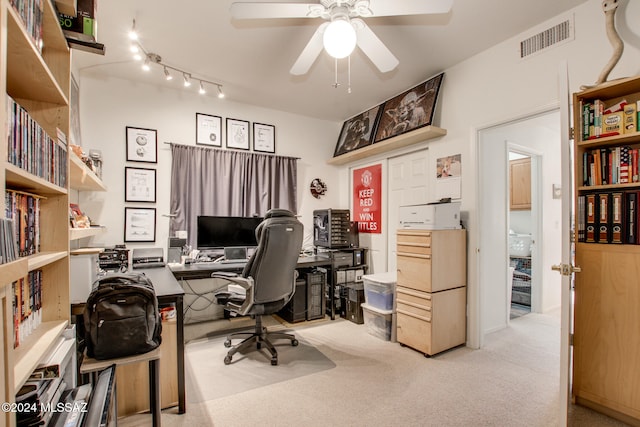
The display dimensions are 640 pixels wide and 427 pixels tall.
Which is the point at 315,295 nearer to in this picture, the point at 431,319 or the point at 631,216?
the point at 431,319

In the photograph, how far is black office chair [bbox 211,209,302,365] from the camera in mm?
2391

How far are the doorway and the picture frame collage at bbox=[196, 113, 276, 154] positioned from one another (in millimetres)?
2548

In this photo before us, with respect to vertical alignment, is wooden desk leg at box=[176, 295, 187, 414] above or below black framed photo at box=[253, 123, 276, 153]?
below

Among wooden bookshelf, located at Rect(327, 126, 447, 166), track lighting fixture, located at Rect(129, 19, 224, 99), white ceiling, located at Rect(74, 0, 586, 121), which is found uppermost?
white ceiling, located at Rect(74, 0, 586, 121)

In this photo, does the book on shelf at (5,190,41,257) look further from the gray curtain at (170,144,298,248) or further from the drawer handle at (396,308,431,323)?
the drawer handle at (396,308,431,323)

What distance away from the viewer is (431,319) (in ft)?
8.63

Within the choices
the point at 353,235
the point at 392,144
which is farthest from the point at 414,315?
the point at 392,144

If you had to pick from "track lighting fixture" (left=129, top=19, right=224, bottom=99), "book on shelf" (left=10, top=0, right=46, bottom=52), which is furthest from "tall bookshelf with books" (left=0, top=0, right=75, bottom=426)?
"track lighting fixture" (left=129, top=19, right=224, bottom=99)

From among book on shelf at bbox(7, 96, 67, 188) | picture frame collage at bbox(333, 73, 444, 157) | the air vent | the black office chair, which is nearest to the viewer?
book on shelf at bbox(7, 96, 67, 188)

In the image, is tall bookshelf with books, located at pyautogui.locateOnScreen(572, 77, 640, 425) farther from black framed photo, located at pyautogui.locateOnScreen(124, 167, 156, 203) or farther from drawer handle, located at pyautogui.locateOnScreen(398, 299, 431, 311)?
black framed photo, located at pyautogui.locateOnScreen(124, 167, 156, 203)

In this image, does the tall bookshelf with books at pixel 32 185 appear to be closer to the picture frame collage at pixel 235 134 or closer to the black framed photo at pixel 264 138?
the picture frame collage at pixel 235 134

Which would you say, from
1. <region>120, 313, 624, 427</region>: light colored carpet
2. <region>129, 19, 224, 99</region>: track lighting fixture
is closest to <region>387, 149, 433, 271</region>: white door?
<region>120, 313, 624, 427</region>: light colored carpet

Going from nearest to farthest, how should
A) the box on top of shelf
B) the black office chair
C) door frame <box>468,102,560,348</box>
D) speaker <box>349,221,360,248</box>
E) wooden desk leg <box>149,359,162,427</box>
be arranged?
wooden desk leg <box>149,359,162,427</box> < the black office chair < door frame <box>468,102,560,348</box> < the box on top of shelf < speaker <box>349,221,360,248</box>

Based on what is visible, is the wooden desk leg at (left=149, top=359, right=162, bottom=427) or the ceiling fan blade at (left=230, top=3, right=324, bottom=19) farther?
the ceiling fan blade at (left=230, top=3, right=324, bottom=19)
